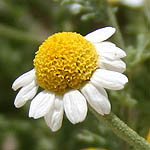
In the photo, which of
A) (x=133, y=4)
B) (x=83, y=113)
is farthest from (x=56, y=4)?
(x=83, y=113)

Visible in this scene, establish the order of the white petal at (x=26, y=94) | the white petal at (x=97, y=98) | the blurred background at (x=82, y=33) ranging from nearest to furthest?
the white petal at (x=97, y=98)
the white petal at (x=26, y=94)
the blurred background at (x=82, y=33)

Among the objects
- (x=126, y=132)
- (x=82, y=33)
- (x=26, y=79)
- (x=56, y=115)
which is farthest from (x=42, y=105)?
(x=82, y=33)

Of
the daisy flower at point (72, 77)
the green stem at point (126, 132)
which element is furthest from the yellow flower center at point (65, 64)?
the green stem at point (126, 132)

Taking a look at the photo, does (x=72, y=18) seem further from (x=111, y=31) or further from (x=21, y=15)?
(x=111, y=31)

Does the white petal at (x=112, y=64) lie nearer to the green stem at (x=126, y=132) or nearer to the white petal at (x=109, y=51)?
the white petal at (x=109, y=51)

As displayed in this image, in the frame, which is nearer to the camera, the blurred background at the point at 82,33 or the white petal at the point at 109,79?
the white petal at the point at 109,79

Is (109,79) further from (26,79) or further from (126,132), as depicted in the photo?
(26,79)

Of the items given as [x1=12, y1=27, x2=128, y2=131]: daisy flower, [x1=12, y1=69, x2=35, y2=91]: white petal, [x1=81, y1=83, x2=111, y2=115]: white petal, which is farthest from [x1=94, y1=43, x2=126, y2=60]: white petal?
[x1=12, y1=69, x2=35, y2=91]: white petal
